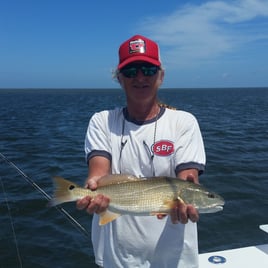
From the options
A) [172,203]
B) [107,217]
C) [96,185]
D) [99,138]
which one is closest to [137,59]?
[99,138]

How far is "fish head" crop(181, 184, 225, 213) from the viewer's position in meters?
3.59

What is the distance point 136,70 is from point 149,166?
100 centimetres

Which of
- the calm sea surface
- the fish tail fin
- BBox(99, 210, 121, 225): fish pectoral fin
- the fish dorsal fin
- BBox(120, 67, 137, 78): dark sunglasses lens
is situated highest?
BBox(120, 67, 137, 78): dark sunglasses lens

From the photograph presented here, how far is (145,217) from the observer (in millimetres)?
3637

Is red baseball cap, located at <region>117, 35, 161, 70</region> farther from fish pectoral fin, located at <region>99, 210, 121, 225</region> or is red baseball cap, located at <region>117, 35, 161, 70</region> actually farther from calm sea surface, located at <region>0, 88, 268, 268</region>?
fish pectoral fin, located at <region>99, 210, 121, 225</region>

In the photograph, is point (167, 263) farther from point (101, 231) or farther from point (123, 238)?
point (101, 231)

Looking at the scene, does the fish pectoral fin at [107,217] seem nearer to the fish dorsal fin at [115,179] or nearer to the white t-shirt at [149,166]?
the white t-shirt at [149,166]

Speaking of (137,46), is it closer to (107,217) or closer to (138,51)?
(138,51)

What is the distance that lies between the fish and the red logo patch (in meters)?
0.27

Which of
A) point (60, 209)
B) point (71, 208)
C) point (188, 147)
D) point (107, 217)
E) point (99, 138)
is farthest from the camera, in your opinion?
point (71, 208)

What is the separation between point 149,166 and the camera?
3725mm

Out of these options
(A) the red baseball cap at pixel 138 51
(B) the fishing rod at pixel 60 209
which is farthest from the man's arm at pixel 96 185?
(B) the fishing rod at pixel 60 209

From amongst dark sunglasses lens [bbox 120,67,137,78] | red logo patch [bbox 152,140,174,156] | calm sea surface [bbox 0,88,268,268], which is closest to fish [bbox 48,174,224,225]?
red logo patch [bbox 152,140,174,156]

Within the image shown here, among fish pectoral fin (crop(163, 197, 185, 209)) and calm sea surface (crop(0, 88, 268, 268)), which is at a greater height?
fish pectoral fin (crop(163, 197, 185, 209))
